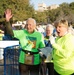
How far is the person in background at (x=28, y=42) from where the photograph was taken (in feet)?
18.6

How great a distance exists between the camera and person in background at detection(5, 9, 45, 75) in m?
5.67

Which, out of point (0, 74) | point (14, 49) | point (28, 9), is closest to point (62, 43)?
point (14, 49)

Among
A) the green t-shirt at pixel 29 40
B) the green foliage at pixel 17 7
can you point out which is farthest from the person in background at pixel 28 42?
the green foliage at pixel 17 7

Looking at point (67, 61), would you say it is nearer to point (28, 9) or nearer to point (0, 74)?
point (0, 74)

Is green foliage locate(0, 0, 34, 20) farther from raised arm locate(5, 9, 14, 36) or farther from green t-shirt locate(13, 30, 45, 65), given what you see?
raised arm locate(5, 9, 14, 36)

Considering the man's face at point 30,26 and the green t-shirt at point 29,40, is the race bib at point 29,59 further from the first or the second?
the man's face at point 30,26

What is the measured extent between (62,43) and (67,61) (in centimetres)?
29

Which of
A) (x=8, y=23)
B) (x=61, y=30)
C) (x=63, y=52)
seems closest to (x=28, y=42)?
(x=8, y=23)

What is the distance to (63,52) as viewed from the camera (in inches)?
162

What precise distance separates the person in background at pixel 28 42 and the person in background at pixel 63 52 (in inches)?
58.0

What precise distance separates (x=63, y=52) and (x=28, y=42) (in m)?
1.75

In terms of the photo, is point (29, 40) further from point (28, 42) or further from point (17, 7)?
point (17, 7)

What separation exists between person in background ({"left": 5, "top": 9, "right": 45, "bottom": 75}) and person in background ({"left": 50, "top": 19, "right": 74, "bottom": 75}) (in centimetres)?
147

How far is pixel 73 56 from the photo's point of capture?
13.8 ft
